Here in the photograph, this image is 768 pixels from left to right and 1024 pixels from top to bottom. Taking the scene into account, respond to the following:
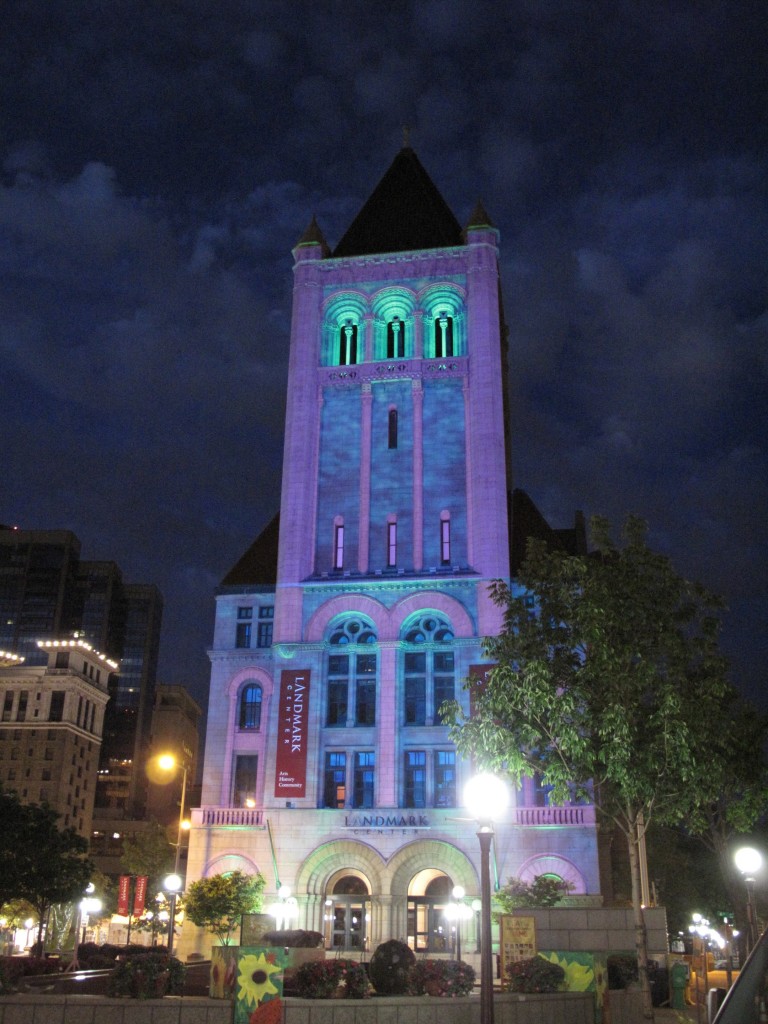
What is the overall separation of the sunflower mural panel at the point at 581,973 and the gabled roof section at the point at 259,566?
130ft

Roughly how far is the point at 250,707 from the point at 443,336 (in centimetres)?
2784

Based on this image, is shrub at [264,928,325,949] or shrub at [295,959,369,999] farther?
shrub at [264,928,325,949]

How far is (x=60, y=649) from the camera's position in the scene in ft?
484

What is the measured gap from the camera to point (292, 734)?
56.9 m

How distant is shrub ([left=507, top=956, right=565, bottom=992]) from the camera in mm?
24141

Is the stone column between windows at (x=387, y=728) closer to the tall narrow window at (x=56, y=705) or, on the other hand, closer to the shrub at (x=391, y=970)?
the shrub at (x=391, y=970)

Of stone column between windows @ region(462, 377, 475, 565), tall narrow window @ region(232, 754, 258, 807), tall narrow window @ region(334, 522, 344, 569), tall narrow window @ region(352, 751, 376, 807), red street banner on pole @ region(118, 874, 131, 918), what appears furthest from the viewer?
tall narrow window @ region(334, 522, 344, 569)

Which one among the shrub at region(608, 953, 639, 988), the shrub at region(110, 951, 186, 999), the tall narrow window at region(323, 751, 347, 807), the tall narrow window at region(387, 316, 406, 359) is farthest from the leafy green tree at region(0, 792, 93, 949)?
the tall narrow window at region(387, 316, 406, 359)

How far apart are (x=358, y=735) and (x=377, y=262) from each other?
32.4 meters

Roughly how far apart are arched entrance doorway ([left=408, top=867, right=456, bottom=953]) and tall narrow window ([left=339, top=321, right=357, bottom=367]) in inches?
1317

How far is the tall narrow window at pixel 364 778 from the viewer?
56.5 m

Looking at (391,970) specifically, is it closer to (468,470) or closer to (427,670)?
(427,670)

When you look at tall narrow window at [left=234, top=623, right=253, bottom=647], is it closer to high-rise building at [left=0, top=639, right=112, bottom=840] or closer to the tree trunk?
the tree trunk

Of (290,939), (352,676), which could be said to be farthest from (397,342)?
(290,939)
